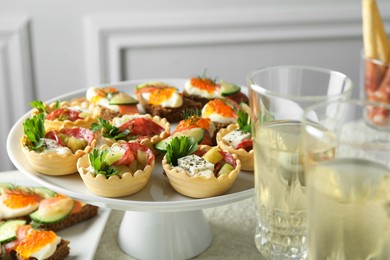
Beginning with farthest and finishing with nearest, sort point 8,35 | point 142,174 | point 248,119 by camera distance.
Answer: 1. point 8,35
2. point 248,119
3. point 142,174

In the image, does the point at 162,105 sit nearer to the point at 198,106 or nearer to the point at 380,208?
the point at 198,106

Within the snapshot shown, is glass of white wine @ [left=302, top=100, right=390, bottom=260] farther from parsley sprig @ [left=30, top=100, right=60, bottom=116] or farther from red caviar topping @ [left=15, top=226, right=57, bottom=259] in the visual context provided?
parsley sprig @ [left=30, top=100, right=60, bottom=116]

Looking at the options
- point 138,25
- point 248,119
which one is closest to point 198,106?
point 248,119

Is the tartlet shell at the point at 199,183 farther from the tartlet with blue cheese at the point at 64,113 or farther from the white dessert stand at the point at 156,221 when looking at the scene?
the tartlet with blue cheese at the point at 64,113

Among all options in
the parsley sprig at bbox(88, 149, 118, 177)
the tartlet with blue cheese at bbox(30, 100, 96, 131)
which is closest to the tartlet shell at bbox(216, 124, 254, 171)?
the parsley sprig at bbox(88, 149, 118, 177)

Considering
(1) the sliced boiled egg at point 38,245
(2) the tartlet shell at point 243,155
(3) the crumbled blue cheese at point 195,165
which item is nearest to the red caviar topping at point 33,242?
(1) the sliced boiled egg at point 38,245

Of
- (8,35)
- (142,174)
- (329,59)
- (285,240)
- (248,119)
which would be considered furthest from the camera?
(329,59)

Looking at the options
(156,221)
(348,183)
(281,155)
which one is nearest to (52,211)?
(156,221)
